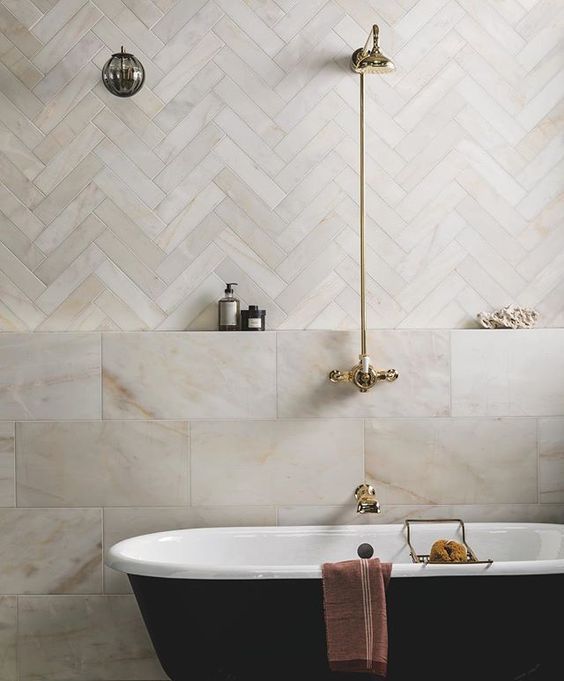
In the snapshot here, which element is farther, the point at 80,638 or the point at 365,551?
the point at 80,638

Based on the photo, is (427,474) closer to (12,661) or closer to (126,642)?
(126,642)

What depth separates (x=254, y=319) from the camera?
2871 mm

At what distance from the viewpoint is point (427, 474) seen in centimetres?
291

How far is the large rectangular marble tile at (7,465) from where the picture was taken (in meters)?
2.88

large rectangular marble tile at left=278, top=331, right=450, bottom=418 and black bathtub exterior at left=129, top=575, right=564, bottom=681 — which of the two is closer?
black bathtub exterior at left=129, top=575, right=564, bottom=681

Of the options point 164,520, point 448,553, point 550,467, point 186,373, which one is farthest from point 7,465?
point 550,467

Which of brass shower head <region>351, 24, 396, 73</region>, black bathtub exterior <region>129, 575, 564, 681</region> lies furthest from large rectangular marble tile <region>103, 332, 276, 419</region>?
brass shower head <region>351, 24, 396, 73</region>

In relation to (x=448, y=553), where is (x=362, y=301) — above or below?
above

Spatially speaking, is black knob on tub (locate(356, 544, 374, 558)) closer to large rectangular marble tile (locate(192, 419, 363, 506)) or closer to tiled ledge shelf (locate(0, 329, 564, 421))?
large rectangular marble tile (locate(192, 419, 363, 506))

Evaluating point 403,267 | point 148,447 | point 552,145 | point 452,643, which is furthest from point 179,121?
point 452,643

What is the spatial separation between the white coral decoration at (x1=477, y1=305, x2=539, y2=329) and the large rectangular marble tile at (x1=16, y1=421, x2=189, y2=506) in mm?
1190

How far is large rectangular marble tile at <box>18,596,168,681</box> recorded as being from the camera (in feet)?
9.39

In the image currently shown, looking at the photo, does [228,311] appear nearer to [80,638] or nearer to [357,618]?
[357,618]

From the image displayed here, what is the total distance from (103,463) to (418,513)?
118 centimetres
